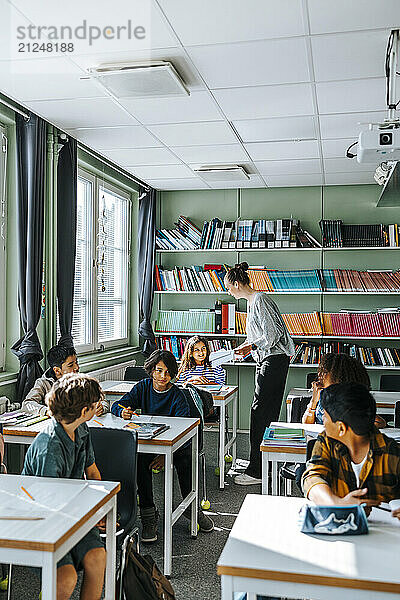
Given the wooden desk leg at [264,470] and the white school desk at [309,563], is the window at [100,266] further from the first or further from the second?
the white school desk at [309,563]

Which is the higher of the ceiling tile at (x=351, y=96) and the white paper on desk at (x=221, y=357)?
the ceiling tile at (x=351, y=96)

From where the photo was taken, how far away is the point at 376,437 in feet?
7.81

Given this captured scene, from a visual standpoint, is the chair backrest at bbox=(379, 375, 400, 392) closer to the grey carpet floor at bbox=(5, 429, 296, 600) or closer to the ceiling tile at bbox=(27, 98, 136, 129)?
the grey carpet floor at bbox=(5, 429, 296, 600)

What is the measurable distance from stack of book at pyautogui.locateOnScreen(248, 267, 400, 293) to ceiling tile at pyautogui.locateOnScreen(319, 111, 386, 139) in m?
2.25

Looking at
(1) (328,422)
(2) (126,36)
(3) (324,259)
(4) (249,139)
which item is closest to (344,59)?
(2) (126,36)

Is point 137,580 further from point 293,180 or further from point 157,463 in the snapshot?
point 293,180

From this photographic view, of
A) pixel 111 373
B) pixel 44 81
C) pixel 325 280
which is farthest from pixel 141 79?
pixel 325 280

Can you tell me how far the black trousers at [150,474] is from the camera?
13.4 feet

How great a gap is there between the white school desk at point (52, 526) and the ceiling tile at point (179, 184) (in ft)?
16.1

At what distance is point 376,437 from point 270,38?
208 cm

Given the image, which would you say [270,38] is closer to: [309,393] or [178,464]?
[178,464]

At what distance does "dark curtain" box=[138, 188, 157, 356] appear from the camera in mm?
7402

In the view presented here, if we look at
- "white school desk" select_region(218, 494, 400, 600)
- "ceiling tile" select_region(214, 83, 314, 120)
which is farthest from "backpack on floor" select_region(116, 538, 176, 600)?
"ceiling tile" select_region(214, 83, 314, 120)

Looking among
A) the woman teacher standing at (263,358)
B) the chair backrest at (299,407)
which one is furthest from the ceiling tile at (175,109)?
the chair backrest at (299,407)
